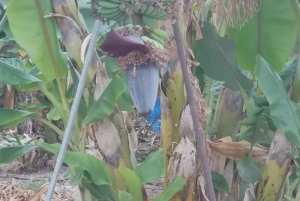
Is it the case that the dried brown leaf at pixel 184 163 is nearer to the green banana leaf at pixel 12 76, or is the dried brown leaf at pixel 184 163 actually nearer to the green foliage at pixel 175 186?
the green foliage at pixel 175 186

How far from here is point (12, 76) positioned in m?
0.95

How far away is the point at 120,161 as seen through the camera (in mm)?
935

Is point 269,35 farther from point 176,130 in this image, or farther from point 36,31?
point 36,31

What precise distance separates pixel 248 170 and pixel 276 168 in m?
0.08

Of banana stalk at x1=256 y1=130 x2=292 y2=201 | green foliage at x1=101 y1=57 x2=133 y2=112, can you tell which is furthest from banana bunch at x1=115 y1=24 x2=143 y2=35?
green foliage at x1=101 y1=57 x2=133 y2=112

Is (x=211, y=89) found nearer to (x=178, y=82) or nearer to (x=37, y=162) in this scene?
(x=178, y=82)

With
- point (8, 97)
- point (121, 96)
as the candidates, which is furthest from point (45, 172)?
point (121, 96)

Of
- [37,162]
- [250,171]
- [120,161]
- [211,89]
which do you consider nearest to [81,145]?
[120,161]

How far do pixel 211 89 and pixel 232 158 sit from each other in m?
0.38

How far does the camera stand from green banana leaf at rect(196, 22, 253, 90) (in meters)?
1.01

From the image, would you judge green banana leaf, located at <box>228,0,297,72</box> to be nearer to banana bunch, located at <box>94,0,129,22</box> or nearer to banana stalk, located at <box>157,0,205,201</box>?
banana stalk, located at <box>157,0,205,201</box>

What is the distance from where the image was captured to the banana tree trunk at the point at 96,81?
2.99 feet

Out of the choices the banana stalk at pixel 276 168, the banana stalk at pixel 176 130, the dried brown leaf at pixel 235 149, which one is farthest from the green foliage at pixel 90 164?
the banana stalk at pixel 276 168

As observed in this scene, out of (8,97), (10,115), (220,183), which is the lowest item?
(8,97)
